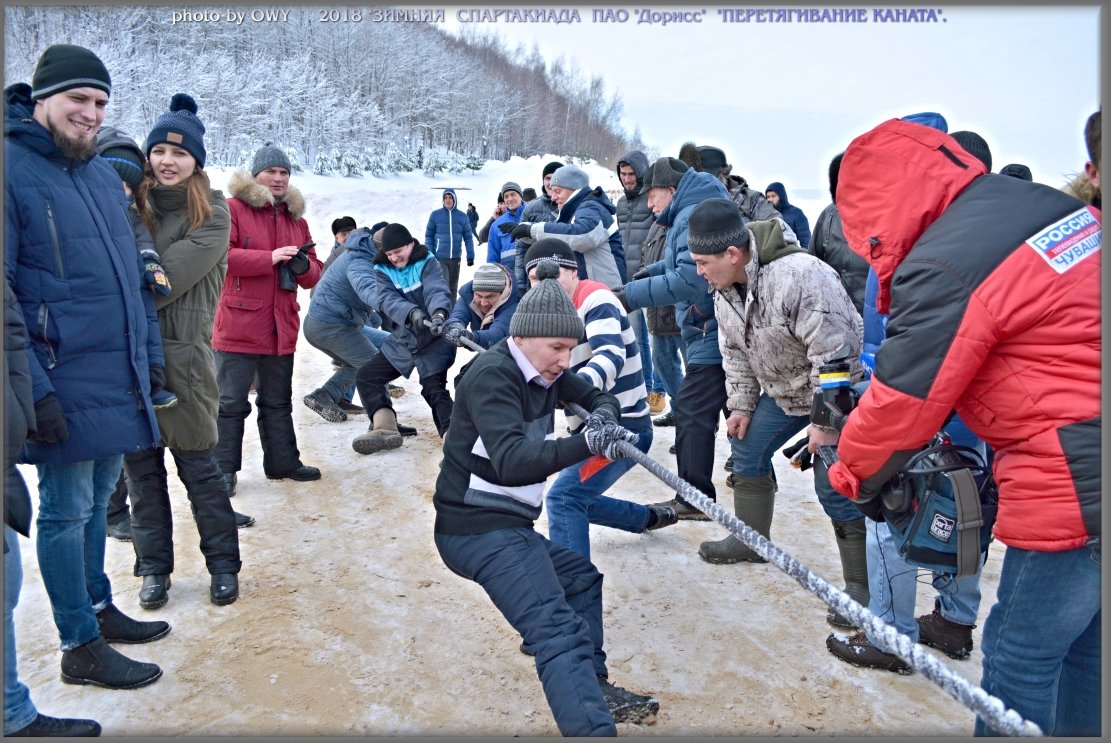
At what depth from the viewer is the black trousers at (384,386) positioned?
5899 millimetres

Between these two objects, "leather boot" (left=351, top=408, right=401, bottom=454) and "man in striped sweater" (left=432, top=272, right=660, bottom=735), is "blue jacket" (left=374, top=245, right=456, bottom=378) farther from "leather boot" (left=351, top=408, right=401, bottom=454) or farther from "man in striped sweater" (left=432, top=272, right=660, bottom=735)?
"man in striped sweater" (left=432, top=272, right=660, bottom=735)

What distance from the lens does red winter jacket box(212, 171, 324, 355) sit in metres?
4.75

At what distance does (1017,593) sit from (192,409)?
3350 millimetres

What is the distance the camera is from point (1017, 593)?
1.95 meters

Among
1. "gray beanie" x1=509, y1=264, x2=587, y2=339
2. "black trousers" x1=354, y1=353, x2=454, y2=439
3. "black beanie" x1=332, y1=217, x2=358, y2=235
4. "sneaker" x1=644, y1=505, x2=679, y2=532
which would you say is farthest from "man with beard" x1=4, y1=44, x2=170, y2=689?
"black beanie" x1=332, y1=217, x2=358, y2=235

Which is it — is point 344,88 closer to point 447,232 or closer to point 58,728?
point 447,232

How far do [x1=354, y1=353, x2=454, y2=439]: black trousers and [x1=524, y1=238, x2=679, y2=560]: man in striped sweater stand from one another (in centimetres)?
212

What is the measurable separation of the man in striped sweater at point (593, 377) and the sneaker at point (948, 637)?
145cm

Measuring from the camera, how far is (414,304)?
5.82 meters

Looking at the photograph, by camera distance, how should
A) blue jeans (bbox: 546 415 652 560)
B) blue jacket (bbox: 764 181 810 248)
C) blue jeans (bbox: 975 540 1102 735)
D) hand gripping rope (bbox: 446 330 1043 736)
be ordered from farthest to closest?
blue jacket (bbox: 764 181 810 248), blue jeans (bbox: 546 415 652 560), blue jeans (bbox: 975 540 1102 735), hand gripping rope (bbox: 446 330 1043 736)

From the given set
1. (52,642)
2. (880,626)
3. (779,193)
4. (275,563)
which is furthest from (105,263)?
(779,193)

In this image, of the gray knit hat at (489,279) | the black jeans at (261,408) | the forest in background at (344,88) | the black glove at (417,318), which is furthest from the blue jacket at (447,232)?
the forest in background at (344,88)

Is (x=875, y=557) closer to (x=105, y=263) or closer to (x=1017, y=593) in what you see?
(x=1017, y=593)

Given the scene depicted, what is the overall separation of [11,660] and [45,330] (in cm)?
112
